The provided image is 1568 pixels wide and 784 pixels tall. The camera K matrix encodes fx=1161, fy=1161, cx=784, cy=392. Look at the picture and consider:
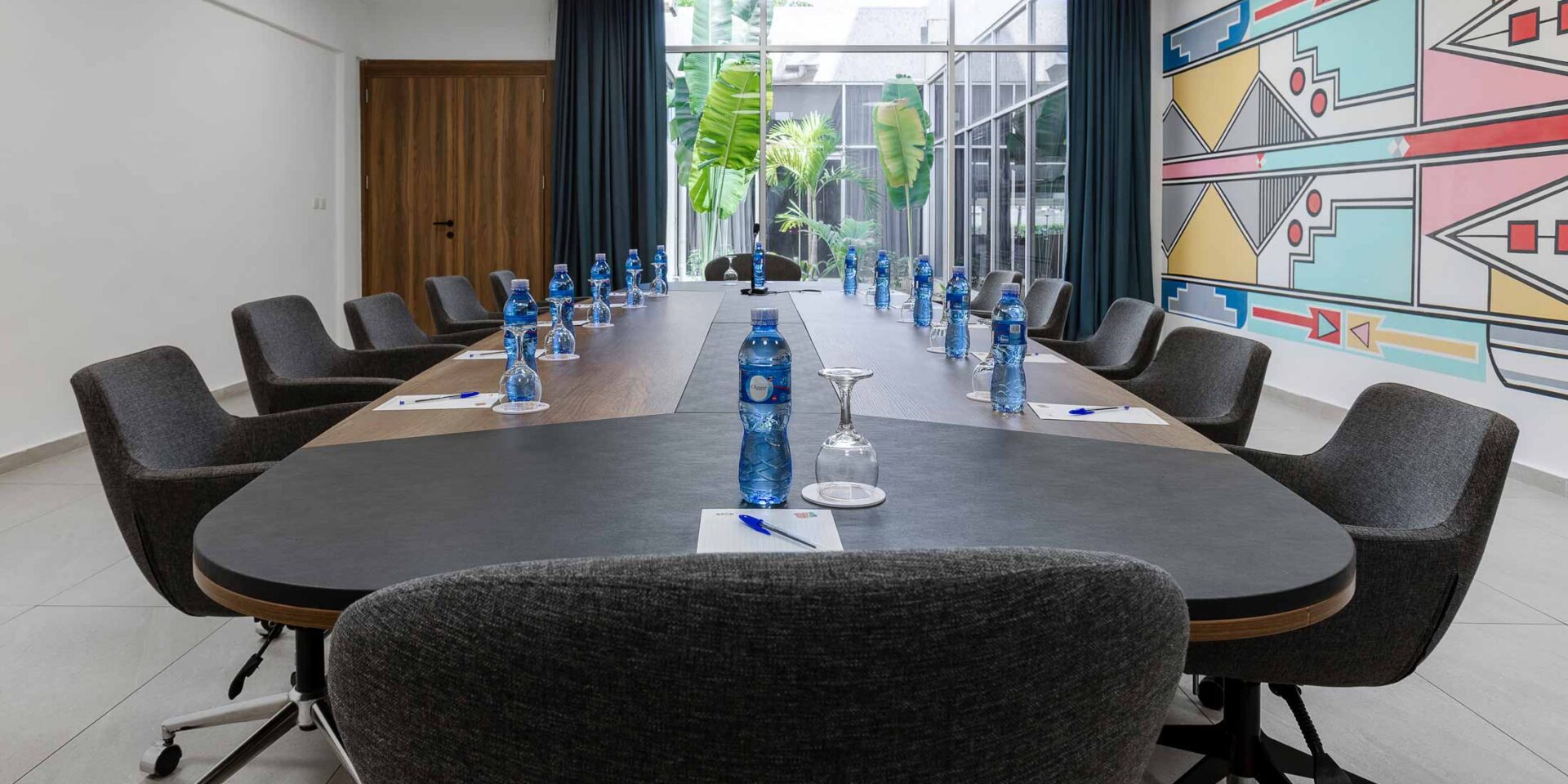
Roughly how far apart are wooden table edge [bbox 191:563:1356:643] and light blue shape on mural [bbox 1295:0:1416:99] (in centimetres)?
508

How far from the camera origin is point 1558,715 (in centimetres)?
245

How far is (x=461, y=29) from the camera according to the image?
8461mm

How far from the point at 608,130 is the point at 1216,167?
4188 mm

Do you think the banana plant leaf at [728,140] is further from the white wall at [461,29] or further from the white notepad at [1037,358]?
the white notepad at [1037,358]

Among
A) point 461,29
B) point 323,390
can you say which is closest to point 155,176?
point 461,29

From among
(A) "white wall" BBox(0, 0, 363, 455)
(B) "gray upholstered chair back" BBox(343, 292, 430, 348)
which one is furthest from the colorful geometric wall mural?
(A) "white wall" BBox(0, 0, 363, 455)

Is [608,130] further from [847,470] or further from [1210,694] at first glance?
[847,470]

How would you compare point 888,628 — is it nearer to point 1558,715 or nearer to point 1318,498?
point 1318,498

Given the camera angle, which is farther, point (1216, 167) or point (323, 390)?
point (1216, 167)

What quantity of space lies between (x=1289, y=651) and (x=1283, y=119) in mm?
5669

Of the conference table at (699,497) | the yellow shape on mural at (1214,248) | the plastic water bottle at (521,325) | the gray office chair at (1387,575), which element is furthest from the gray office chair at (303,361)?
the yellow shape on mural at (1214,248)

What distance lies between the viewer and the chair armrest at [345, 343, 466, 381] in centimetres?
368

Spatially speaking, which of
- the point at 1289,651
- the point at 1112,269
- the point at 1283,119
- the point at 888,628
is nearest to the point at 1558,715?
the point at 1289,651

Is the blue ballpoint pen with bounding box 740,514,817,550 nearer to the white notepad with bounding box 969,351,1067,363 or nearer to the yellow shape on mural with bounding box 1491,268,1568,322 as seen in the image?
the white notepad with bounding box 969,351,1067,363
